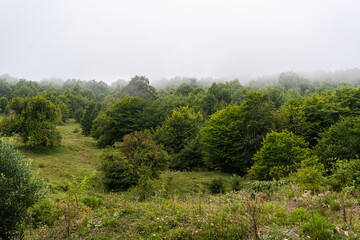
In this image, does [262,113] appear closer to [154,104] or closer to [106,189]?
[106,189]

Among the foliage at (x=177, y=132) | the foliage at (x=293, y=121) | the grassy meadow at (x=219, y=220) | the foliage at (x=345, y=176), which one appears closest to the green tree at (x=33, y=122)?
the foliage at (x=177, y=132)

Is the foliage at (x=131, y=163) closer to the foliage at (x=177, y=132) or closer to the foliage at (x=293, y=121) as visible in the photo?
the foliage at (x=177, y=132)

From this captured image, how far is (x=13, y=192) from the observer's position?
527 cm

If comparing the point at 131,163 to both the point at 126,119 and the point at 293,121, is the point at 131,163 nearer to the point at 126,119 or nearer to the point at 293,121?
the point at 126,119

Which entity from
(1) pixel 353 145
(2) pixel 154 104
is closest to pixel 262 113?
(1) pixel 353 145

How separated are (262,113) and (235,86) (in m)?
49.0

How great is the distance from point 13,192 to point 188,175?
18.7 metres

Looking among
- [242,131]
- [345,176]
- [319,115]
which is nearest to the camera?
[345,176]

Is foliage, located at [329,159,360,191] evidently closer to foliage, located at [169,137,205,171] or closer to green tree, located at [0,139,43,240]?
green tree, located at [0,139,43,240]

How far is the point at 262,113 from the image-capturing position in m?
24.0

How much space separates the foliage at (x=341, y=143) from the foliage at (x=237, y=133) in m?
5.89

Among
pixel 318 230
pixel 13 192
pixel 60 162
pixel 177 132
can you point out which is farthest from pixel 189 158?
pixel 318 230

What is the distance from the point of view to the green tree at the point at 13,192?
5191 mm

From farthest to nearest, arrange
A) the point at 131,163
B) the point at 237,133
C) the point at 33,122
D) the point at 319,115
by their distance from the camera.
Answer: the point at 319,115 < the point at 33,122 < the point at 237,133 < the point at 131,163
